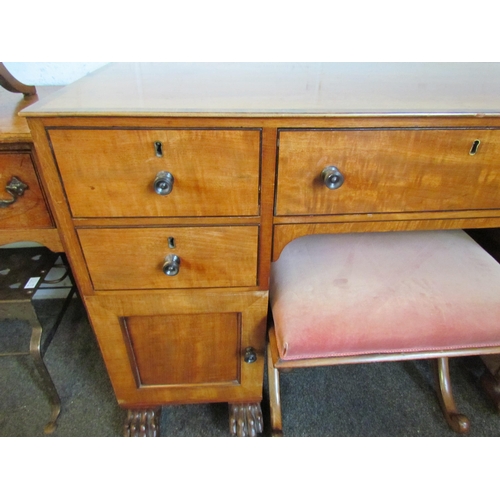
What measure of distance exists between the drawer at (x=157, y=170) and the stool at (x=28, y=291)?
1.34ft

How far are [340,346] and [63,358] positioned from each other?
89 cm

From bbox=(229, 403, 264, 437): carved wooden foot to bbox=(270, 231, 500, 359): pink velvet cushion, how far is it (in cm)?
35

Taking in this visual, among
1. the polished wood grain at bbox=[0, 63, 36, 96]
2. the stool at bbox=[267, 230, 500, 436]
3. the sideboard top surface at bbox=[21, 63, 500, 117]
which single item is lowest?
the stool at bbox=[267, 230, 500, 436]

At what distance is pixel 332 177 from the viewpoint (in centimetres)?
51

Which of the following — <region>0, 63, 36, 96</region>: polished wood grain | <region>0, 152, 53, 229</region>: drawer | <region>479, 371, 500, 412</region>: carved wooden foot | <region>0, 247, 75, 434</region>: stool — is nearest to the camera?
<region>0, 152, 53, 229</region>: drawer

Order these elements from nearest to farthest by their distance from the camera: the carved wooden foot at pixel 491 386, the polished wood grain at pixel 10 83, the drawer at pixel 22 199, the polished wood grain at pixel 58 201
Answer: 1. the polished wood grain at pixel 58 201
2. the drawer at pixel 22 199
3. the polished wood grain at pixel 10 83
4. the carved wooden foot at pixel 491 386

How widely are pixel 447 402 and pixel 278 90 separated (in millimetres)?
895

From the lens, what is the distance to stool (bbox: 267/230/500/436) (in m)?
0.58

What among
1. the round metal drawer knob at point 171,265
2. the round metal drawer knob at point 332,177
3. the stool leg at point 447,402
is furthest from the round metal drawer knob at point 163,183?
the stool leg at point 447,402

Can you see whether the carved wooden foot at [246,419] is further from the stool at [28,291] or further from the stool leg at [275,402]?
the stool at [28,291]

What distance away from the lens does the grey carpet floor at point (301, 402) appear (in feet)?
2.93

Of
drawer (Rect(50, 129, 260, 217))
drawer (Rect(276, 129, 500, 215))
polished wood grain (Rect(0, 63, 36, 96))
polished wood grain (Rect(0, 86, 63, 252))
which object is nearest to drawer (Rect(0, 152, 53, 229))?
polished wood grain (Rect(0, 86, 63, 252))

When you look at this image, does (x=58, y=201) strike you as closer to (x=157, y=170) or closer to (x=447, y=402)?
(x=157, y=170)

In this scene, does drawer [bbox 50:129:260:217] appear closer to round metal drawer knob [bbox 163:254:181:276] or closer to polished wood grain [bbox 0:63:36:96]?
round metal drawer knob [bbox 163:254:181:276]
